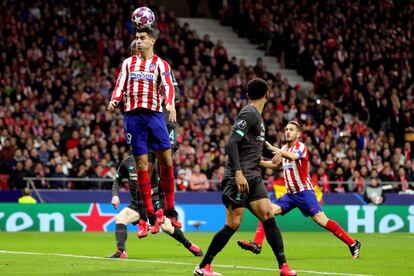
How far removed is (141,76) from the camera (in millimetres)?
13219

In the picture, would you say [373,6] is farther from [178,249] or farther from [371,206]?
[178,249]

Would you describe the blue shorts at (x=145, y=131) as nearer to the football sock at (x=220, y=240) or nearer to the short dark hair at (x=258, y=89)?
the short dark hair at (x=258, y=89)

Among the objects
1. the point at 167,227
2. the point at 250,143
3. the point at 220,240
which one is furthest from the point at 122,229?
the point at 250,143

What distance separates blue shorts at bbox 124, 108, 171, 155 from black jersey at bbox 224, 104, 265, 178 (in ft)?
6.59

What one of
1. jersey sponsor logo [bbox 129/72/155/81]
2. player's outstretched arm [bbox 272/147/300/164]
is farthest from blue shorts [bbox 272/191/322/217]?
jersey sponsor logo [bbox 129/72/155/81]

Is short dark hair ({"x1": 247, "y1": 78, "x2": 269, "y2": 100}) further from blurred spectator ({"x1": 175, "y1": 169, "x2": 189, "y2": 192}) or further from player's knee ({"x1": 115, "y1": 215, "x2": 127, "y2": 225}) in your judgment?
blurred spectator ({"x1": 175, "y1": 169, "x2": 189, "y2": 192})

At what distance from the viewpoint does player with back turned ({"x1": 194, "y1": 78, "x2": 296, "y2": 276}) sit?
1130 cm

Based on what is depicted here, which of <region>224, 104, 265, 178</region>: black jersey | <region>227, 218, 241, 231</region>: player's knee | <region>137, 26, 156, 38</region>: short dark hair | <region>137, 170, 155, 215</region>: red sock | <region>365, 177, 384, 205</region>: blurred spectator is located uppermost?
<region>137, 26, 156, 38</region>: short dark hair

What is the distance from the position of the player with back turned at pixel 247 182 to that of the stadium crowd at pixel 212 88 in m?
15.8

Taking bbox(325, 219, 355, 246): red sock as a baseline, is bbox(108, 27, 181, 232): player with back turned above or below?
above

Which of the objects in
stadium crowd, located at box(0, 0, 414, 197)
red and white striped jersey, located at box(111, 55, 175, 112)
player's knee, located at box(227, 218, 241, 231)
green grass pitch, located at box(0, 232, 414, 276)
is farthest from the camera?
stadium crowd, located at box(0, 0, 414, 197)

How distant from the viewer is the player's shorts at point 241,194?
37.1ft

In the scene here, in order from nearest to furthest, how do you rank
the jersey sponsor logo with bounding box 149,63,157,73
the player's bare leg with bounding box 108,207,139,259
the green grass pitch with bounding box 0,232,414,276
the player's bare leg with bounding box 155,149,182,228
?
the green grass pitch with bounding box 0,232,414,276
the jersey sponsor logo with bounding box 149,63,157,73
the player's bare leg with bounding box 155,149,182,228
the player's bare leg with bounding box 108,207,139,259

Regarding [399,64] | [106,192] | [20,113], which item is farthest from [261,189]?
[399,64]
